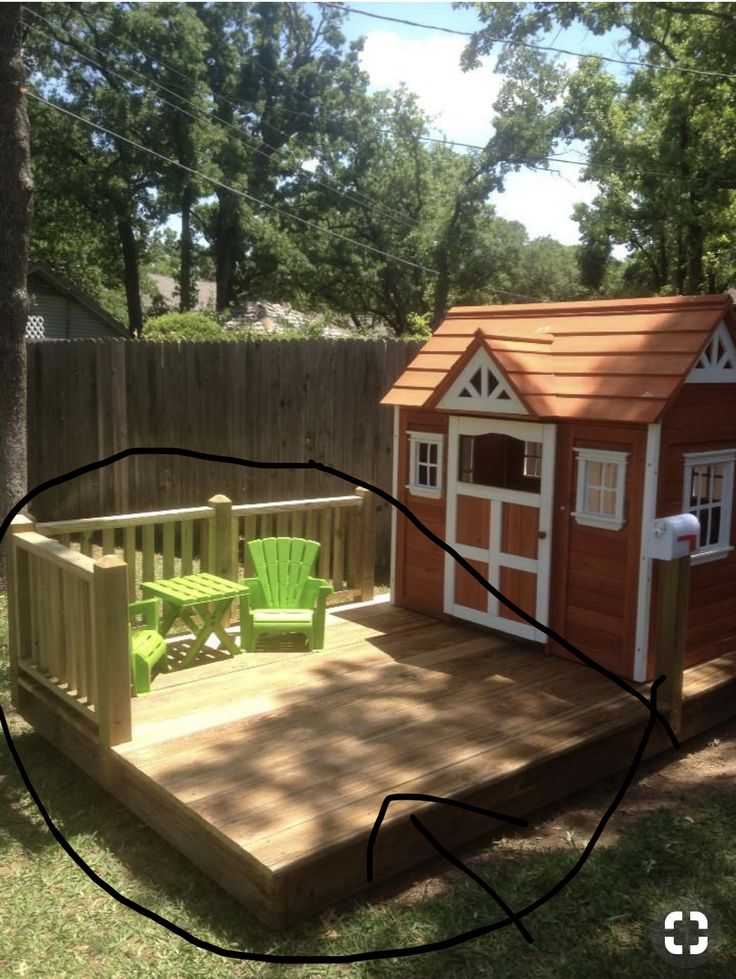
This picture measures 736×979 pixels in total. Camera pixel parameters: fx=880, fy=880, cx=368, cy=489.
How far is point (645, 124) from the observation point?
27.7m

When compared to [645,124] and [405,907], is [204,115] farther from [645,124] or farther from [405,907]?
[405,907]

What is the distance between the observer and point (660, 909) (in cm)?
325

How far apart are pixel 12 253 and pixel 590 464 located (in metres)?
4.84

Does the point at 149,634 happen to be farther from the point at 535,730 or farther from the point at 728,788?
the point at 728,788

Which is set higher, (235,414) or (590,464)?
(235,414)

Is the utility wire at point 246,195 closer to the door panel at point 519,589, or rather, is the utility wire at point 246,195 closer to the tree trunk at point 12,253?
the tree trunk at point 12,253

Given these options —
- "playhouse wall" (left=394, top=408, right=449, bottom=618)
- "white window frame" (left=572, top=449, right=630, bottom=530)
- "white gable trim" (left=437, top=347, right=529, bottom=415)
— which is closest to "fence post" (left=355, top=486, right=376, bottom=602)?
"playhouse wall" (left=394, top=408, right=449, bottom=618)

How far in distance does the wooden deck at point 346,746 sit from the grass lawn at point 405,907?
0.12 metres

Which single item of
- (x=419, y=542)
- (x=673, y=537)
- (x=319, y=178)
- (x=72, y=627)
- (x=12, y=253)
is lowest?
(x=72, y=627)

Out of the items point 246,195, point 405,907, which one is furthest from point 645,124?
point 405,907

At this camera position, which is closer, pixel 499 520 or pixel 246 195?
pixel 499 520

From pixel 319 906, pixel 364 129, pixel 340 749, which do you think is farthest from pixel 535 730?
pixel 364 129

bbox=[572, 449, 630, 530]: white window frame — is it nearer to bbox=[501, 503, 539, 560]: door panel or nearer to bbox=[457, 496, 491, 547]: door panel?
bbox=[501, 503, 539, 560]: door panel

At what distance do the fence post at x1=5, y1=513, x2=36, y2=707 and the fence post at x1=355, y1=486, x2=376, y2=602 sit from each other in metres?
2.49
